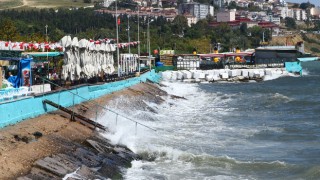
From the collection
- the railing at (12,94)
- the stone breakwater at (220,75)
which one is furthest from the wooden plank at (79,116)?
the stone breakwater at (220,75)

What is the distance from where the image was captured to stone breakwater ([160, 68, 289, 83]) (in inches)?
→ 3350

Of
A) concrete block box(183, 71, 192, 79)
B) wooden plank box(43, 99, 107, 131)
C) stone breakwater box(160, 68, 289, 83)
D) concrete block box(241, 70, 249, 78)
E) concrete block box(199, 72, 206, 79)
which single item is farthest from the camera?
concrete block box(241, 70, 249, 78)

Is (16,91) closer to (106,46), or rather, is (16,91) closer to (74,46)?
(74,46)

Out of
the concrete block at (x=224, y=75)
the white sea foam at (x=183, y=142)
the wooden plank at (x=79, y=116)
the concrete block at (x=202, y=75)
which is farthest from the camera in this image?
the concrete block at (x=224, y=75)

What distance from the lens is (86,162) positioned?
18875mm

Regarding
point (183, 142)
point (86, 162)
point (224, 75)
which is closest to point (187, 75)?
point (224, 75)

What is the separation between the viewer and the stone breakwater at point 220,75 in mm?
85100

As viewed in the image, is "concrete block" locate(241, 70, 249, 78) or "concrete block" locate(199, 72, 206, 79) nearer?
"concrete block" locate(199, 72, 206, 79)

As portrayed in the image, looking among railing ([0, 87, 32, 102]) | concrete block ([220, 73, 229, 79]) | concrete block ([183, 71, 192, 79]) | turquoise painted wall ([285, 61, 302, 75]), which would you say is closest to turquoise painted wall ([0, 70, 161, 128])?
railing ([0, 87, 32, 102])

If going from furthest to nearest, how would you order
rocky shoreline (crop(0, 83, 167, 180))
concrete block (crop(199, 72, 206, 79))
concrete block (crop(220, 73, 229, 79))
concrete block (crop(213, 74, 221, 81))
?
concrete block (crop(220, 73, 229, 79)), concrete block (crop(213, 74, 221, 81)), concrete block (crop(199, 72, 206, 79)), rocky shoreline (crop(0, 83, 167, 180))

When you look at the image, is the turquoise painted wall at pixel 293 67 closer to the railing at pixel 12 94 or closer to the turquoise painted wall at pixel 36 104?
the turquoise painted wall at pixel 36 104

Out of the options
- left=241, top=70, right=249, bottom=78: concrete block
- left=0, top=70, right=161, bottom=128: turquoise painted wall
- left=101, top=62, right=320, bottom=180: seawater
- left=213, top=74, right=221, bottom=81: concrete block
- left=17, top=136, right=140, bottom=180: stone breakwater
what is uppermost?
left=0, top=70, right=161, bottom=128: turquoise painted wall

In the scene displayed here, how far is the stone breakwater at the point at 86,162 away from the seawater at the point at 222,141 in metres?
0.51

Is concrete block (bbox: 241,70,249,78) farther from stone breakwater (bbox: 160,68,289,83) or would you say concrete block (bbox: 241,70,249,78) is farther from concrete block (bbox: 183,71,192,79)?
concrete block (bbox: 183,71,192,79)
